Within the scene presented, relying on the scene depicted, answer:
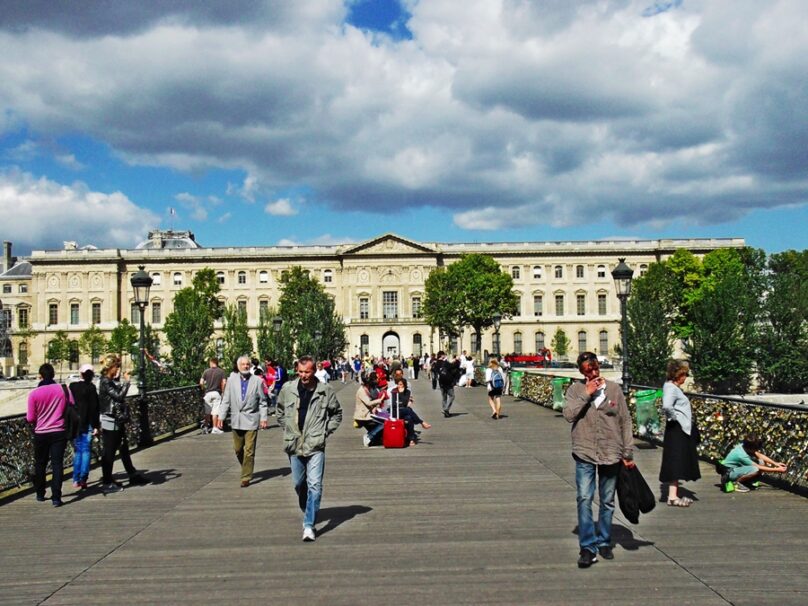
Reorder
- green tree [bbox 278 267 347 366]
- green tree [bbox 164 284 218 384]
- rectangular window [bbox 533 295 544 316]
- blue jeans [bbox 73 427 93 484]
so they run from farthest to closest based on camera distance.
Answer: rectangular window [bbox 533 295 544 316] → green tree [bbox 278 267 347 366] → green tree [bbox 164 284 218 384] → blue jeans [bbox 73 427 93 484]

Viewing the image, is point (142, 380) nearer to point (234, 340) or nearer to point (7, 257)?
point (234, 340)

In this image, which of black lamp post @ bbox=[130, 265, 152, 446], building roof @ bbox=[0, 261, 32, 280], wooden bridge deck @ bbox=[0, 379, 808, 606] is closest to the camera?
wooden bridge deck @ bbox=[0, 379, 808, 606]

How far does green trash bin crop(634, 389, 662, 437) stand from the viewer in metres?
16.8

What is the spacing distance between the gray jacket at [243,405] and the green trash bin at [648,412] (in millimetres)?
→ 8301

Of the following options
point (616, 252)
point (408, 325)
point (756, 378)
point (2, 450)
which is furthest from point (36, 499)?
point (616, 252)

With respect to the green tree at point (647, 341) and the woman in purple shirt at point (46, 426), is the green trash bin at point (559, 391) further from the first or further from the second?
the green tree at point (647, 341)

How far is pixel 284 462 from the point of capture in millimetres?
14812

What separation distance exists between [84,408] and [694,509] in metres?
8.00

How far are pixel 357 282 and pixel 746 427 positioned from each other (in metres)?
87.1

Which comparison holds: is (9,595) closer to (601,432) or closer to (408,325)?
(601,432)

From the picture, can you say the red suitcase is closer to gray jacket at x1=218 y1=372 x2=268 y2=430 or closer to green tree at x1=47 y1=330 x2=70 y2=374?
gray jacket at x1=218 y1=372 x2=268 y2=430

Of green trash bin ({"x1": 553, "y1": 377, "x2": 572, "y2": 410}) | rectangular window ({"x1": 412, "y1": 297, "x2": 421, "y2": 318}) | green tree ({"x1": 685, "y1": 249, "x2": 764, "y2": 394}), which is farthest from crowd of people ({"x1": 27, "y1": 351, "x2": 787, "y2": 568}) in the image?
rectangular window ({"x1": 412, "y1": 297, "x2": 421, "y2": 318})

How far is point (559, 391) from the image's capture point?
2472 cm

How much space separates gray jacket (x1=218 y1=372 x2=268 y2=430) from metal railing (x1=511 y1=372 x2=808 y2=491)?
7.00 meters
